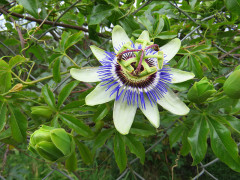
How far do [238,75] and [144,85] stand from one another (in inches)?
14.6

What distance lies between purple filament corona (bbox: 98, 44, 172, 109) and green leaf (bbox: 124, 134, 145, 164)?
23 centimetres

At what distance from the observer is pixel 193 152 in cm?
89

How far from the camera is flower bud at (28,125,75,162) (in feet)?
2.40

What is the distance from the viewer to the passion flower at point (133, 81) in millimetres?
868

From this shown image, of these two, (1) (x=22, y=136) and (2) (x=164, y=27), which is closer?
(1) (x=22, y=136)

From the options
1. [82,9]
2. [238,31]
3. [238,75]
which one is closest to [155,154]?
[238,31]

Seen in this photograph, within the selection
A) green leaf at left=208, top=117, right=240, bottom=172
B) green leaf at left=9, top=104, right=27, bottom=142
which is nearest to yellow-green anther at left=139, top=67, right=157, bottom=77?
green leaf at left=208, top=117, right=240, bottom=172

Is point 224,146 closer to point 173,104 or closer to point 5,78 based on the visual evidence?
point 173,104

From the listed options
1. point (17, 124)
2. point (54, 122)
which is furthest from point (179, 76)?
point (17, 124)

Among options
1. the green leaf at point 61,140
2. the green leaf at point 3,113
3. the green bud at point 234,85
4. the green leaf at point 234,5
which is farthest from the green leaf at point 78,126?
the green leaf at point 234,5

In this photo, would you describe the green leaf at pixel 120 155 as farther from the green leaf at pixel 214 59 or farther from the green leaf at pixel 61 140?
the green leaf at pixel 214 59

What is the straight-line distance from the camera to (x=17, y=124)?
0.96 m

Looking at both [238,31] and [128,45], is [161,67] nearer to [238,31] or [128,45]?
[128,45]

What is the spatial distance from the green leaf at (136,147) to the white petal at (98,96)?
264 millimetres
